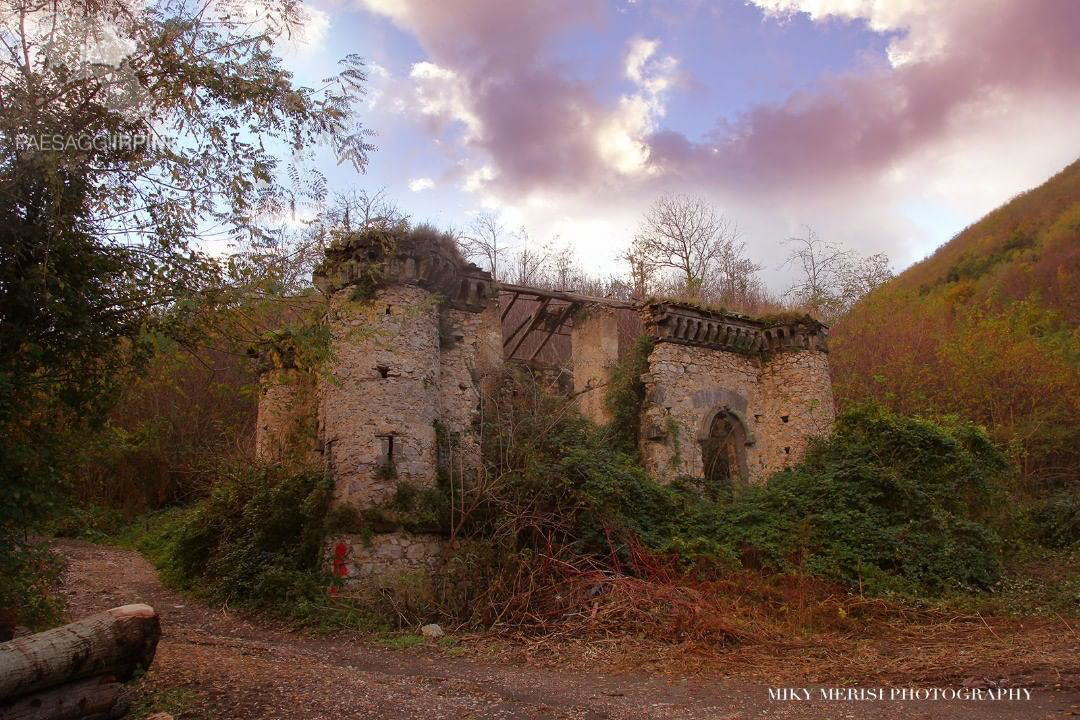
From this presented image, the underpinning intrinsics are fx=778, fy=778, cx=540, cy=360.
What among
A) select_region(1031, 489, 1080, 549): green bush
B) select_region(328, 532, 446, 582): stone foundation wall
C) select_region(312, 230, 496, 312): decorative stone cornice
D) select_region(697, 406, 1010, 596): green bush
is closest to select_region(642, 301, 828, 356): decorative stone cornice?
select_region(697, 406, 1010, 596): green bush

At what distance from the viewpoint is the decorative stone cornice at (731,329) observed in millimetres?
15562

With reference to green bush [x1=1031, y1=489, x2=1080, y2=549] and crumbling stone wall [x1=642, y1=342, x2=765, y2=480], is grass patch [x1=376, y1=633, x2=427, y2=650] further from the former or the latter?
green bush [x1=1031, y1=489, x2=1080, y2=549]

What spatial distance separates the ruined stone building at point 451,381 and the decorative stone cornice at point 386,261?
2 cm

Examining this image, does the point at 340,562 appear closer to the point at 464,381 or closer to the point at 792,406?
the point at 464,381

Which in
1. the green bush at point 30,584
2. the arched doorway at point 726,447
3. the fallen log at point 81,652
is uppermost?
the arched doorway at point 726,447

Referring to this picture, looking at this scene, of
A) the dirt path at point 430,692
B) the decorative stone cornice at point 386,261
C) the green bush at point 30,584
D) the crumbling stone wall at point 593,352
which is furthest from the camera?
the crumbling stone wall at point 593,352

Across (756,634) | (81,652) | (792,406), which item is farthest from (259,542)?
(792,406)

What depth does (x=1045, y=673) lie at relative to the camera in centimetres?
684

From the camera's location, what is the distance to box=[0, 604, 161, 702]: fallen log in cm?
489

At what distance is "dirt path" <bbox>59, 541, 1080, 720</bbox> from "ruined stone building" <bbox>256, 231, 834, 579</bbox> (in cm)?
229

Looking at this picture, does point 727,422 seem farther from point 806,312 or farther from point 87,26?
point 87,26

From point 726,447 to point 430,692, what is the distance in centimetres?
1083

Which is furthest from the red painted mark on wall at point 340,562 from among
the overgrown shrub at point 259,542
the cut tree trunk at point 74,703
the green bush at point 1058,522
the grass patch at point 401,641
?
the green bush at point 1058,522

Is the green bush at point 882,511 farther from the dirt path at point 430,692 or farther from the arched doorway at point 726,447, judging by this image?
the dirt path at point 430,692
